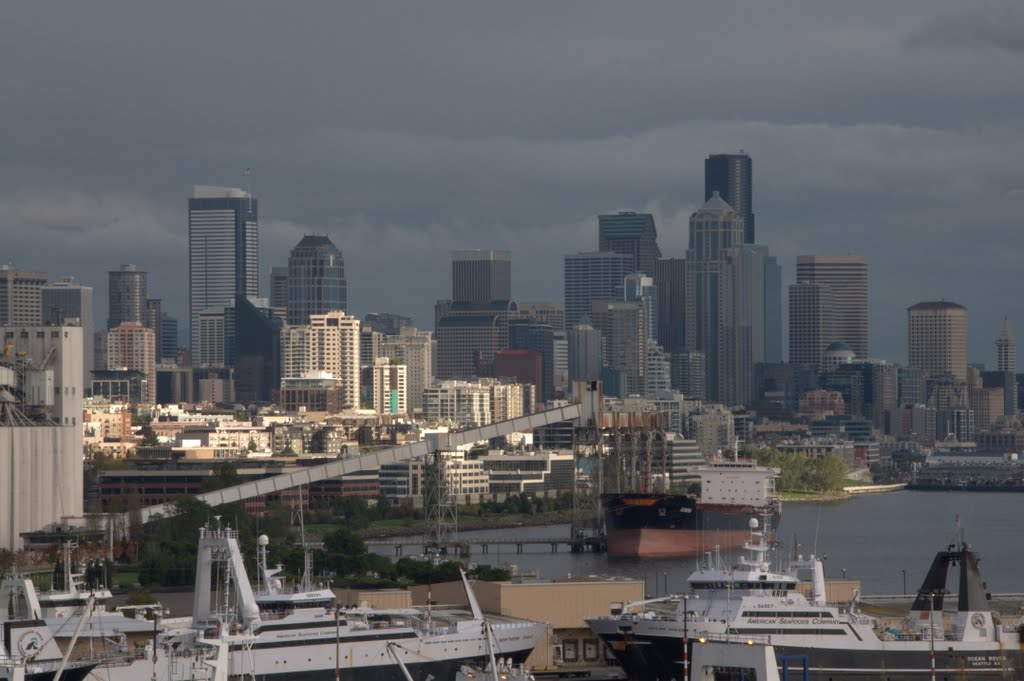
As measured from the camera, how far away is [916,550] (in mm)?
114750

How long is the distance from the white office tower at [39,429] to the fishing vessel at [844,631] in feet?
139

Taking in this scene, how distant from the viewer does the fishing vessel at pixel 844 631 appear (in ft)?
171

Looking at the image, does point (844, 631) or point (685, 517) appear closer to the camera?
point (844, 631)

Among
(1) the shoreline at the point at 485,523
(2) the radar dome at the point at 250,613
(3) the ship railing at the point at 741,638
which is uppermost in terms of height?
(2) the radar dome at the point at 250,613

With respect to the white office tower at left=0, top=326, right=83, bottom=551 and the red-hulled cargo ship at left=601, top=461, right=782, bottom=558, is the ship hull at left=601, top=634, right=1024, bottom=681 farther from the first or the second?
the red-hulled cargo ship at left=601, top=461, right=782, bottom=558

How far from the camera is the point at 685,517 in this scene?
392 ft

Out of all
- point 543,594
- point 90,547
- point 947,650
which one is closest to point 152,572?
point 90,547

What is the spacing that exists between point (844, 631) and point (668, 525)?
66313 millimetres

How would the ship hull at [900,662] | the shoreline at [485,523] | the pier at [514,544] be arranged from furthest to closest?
1. the shoreline at [485,523]
2. the pier at [514,544]
3. the ship hull at [900,662]

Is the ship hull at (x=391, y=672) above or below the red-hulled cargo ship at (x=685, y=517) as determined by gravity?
below

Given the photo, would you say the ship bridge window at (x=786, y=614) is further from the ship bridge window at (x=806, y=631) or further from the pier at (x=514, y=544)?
the pier at (x=514, y=544)

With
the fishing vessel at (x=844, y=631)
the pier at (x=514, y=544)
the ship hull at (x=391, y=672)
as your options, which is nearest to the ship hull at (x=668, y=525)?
the pier at (x=514, y=544)

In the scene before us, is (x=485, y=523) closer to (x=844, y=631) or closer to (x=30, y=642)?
(x=844, y=631)

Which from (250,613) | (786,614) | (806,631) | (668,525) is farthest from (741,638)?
(668,525)
